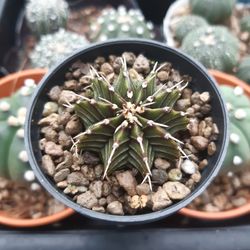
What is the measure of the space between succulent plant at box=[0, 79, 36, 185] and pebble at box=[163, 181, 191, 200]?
13.3 inches

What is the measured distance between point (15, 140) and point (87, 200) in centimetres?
28

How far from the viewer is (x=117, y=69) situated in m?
0.93

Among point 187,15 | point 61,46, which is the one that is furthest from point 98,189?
point 187,15

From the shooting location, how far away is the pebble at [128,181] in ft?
2.62

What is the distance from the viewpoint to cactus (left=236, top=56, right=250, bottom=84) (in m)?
1.22

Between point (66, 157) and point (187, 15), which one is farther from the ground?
point (187, 15)

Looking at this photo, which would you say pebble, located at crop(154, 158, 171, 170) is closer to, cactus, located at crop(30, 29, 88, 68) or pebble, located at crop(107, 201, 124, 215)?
pebble, located at crop(107, 201, 124, 215)

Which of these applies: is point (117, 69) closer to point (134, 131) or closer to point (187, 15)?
point (134, 131)

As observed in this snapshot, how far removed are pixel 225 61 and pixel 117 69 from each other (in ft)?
1.26

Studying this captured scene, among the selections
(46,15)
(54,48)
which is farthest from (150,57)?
(46,15)

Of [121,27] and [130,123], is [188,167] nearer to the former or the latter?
[130,123]

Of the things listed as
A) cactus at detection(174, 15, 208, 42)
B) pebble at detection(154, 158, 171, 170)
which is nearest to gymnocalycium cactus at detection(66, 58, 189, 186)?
pebble at detection(154, 158, 171, 170)

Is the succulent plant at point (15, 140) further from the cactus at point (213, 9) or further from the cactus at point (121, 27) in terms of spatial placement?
the cactus at point (213, 9)

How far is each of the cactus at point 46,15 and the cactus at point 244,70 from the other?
0.53 metres
